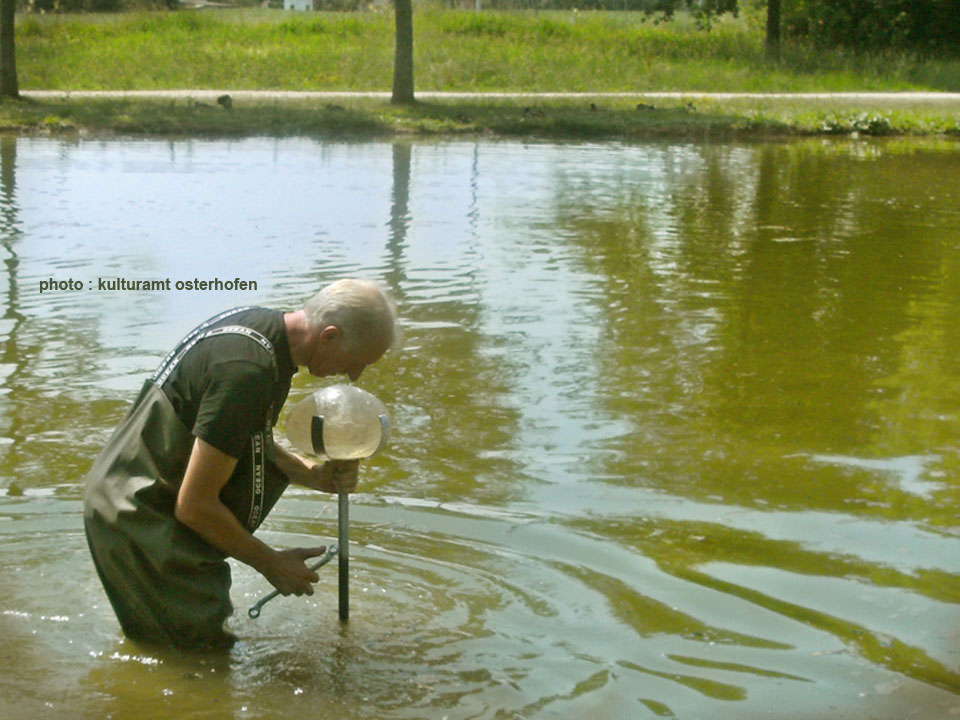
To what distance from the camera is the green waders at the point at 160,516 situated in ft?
12.8

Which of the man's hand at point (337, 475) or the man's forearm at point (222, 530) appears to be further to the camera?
the man's hand at point (337, 475)

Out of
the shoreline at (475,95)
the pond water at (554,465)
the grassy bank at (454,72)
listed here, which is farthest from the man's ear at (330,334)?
the shoreline at (475,95)

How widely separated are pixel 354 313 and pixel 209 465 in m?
0.59

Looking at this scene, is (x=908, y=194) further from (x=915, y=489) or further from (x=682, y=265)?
(x=915, y=489)

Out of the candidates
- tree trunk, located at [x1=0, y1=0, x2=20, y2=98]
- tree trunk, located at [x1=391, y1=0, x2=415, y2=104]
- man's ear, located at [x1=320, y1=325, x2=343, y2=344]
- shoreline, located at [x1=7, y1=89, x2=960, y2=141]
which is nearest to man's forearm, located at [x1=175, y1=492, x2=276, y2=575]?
man's ear, located at [x1=320, y1=325, x2=343, y2=344]

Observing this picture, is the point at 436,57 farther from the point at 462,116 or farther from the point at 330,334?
the point at 330,334

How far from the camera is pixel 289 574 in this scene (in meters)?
4.05

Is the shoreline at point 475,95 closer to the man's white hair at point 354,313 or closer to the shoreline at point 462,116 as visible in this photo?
the shoreline at point 462,116

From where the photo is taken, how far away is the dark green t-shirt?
3.69 meters

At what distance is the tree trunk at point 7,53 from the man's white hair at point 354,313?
2211cm

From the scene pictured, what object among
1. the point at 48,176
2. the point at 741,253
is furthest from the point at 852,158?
the point at 48,176

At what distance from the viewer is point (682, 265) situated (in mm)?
10922

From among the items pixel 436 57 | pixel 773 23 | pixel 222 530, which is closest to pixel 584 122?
pixel 436 57

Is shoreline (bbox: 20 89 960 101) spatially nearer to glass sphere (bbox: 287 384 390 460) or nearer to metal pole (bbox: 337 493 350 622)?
metal pole (bbox: 337 493 350 622)
